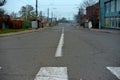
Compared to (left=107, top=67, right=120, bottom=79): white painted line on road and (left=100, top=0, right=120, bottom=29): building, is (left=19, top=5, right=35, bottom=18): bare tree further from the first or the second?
(left=107, top=67, right=120, bottom=79): white painted line on road

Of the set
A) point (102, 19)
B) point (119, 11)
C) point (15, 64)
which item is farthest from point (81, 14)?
point (15, 64)

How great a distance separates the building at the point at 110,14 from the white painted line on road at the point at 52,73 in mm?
55447

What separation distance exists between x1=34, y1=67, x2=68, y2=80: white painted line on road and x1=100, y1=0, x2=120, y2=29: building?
55447 mm

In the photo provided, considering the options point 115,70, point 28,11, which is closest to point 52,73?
point 115,70

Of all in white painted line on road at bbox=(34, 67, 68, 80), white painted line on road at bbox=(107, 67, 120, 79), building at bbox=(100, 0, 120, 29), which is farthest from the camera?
building at bbox=(100, 0, 120, 29)

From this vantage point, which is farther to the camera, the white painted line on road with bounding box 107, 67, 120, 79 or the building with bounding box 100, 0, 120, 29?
the building with bounding box 100, 0, 120, 29

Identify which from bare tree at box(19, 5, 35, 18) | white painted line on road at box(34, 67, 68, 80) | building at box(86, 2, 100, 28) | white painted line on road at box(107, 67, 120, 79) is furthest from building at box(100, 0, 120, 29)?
bare tree at box(19, 5, 35, 18)

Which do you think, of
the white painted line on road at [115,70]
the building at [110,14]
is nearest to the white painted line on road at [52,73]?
the white painted line on road at [115,70]

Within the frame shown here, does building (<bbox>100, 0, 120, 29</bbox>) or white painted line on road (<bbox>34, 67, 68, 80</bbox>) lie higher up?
building (<bbox>100, 0, 120, 29</bbox>)

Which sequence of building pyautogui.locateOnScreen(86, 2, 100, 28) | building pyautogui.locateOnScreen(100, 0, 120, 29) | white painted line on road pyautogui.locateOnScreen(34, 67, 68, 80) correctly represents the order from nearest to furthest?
white painted line on road pyautogui.locateOnScreen(34, 67, 68, 80), building pyautogui.locateOnScreen(100, 0, 120, 29), building pyautogui.locateOnScreen(86, 2, 100, 28)

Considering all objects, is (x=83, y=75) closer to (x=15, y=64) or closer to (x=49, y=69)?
(x=49, y=69)

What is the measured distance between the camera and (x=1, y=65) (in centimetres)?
1110

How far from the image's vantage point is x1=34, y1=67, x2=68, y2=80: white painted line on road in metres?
8.44

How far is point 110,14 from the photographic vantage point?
236 ft
